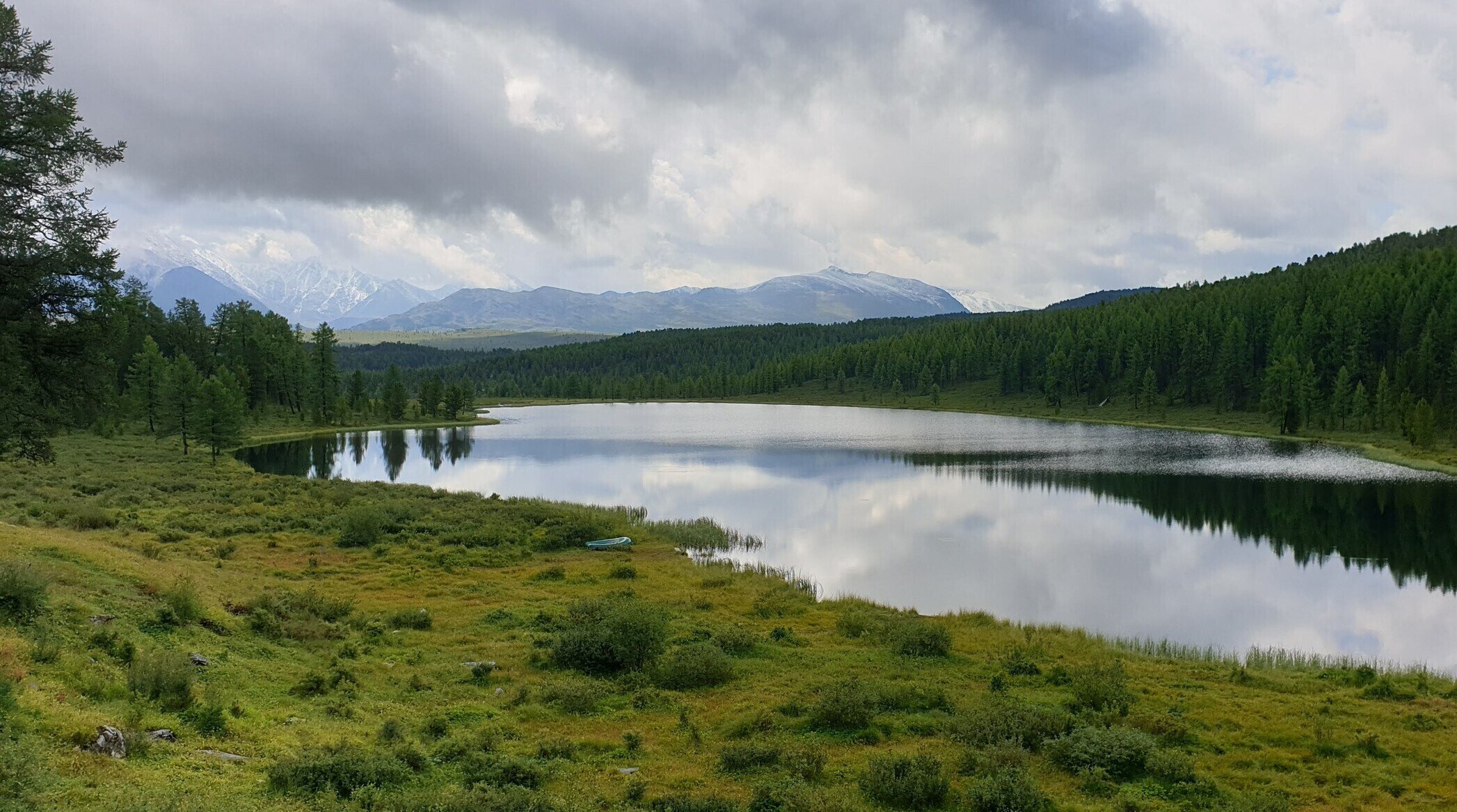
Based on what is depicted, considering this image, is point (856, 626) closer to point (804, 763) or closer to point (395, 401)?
point (804, 763)

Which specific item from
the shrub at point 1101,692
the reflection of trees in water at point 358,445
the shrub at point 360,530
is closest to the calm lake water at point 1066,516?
the reflection of trees in water at point 358,445

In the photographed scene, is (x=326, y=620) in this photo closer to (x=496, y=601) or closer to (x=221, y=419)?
(x=496, y=601)

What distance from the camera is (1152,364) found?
14300cm

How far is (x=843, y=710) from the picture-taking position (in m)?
16.0

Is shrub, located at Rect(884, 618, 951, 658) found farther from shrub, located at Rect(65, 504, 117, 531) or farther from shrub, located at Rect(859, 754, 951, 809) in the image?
shrub, located at Rect(65, 504, 117, 531)

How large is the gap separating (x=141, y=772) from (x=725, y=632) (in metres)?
14.7

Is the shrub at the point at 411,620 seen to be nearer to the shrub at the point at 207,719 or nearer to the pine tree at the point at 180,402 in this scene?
the shrub at the point at 207,719

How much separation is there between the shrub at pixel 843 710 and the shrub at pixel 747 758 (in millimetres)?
2273

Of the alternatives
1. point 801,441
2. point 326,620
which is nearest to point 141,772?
point 326,620

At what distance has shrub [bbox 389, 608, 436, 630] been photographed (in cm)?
2312

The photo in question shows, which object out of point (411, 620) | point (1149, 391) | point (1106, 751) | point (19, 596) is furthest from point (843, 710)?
point (1149, 391)

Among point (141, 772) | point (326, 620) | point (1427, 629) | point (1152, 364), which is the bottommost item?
point (1427, 629)

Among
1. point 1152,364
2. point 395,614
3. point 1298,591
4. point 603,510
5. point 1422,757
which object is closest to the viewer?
point 1422,757

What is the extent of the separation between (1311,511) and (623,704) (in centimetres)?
4867
